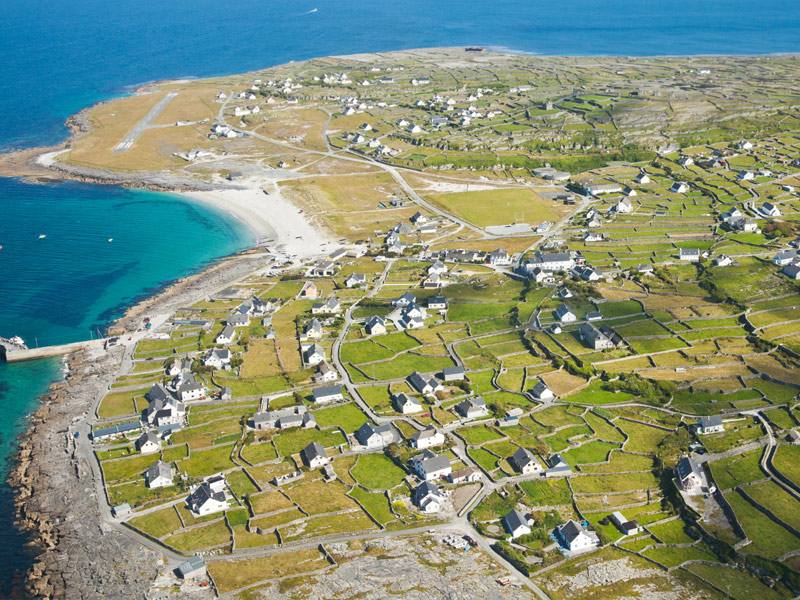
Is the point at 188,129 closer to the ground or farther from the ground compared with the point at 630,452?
farther from the ground

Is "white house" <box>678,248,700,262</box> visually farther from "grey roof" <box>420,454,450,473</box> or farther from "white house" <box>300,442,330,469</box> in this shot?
"white house" <box>300,442,330,469</box>

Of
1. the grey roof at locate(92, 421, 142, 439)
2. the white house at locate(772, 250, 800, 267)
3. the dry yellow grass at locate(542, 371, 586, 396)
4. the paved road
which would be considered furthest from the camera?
the paved road

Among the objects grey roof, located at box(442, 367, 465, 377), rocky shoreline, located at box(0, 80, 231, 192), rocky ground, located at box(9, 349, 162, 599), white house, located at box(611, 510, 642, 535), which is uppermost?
rocky shoreline, located at box(0, 80, 231, 192)

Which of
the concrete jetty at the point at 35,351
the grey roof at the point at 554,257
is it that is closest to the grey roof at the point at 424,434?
the concrete jetty at the point at 35,351

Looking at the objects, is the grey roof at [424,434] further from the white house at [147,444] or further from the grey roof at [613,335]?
the grey roof at [613,335]

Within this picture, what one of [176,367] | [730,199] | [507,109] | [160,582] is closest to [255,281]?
[176,367]

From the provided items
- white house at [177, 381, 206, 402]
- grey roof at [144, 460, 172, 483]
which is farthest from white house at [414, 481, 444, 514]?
white house at [177, 381, 206, 402]

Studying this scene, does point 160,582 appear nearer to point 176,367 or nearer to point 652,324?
point 176,367
